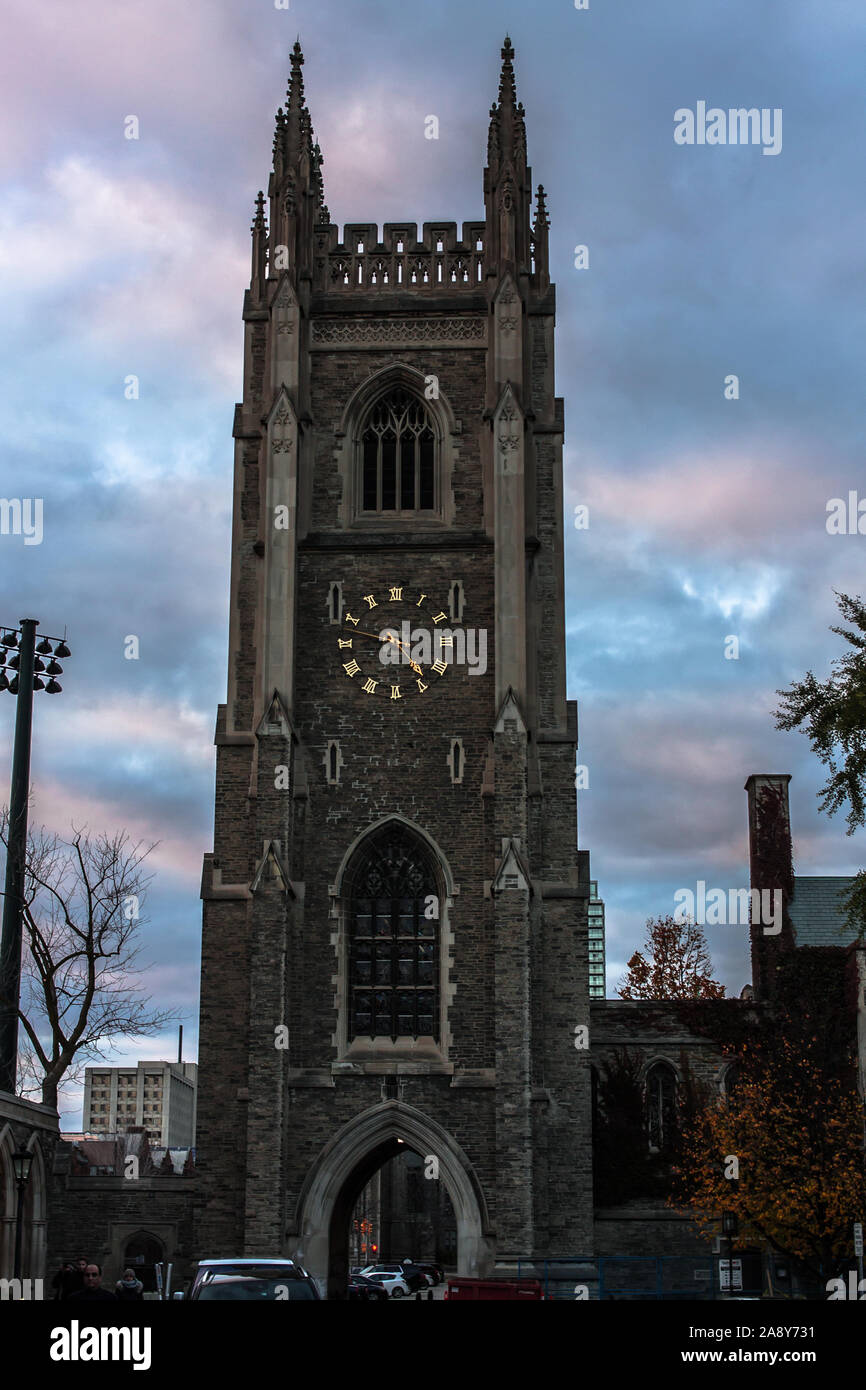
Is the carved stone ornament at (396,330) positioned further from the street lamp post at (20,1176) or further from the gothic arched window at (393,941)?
the street lamp post at (20,1176)

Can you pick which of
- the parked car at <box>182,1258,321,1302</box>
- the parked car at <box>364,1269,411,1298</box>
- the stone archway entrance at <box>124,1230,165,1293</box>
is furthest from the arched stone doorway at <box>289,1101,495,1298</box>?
the parked car at <box>182,1258,321,1302</box>

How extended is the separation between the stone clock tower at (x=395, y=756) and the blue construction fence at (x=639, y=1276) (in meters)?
0.95

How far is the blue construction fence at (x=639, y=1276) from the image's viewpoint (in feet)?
102

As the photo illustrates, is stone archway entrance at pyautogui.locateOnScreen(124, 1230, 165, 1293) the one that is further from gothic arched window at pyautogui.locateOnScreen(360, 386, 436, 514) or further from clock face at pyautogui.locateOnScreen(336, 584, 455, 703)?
gothic arched window at pyautogui.locateOnScreen(360, 386, 436, 514)

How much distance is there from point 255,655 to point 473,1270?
13.7 meters

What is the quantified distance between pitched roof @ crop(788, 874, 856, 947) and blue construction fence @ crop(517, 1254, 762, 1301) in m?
10.6

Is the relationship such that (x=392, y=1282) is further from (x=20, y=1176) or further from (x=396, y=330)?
(x=396, y=330)

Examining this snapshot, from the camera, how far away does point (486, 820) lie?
35781mm

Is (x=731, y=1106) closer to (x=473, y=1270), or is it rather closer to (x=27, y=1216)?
(x=473, y=1270)

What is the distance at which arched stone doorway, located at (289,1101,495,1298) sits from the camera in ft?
109

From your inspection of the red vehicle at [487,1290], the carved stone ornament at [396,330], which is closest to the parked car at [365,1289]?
the red vehicle at [487,1290]

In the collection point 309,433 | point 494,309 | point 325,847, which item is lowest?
point 325,847

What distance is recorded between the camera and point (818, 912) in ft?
152
